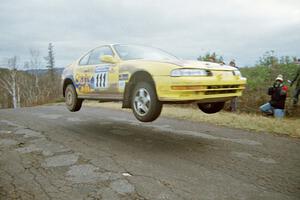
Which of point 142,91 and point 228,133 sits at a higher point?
point 142,91

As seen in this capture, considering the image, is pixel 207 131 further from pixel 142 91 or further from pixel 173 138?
pixel 142 91

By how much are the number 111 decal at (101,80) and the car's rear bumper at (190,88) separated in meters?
1.30

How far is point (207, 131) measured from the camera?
5586 millimetres

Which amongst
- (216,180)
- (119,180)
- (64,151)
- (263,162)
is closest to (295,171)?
(263,162)

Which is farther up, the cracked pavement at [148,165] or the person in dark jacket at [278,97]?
the person in dark jacket at [278,97]

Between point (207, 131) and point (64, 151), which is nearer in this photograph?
point (64, 151)

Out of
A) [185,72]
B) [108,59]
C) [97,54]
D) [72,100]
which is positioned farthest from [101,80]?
[185,72]

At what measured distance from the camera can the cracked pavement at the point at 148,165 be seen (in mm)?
2559

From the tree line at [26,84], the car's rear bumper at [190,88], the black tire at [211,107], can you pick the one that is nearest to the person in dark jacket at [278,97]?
the black tire at [211,107]

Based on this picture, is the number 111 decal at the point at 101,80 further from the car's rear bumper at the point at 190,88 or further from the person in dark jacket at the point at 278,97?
the person in dark jacket at the point at 278,97

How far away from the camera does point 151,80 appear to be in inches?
152

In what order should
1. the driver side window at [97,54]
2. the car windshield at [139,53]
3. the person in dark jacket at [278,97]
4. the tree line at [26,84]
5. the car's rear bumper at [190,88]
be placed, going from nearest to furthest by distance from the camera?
1. the car's rear bumper at [190,88]
2. the car windshield at [139,53]
3. the driver side window at [97,54]
4. the person in dark jacket at [278,97]
5. the tree line at [26,84]

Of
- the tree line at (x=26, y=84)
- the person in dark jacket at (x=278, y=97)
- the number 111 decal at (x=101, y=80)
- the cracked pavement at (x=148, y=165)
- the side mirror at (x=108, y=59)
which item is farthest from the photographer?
the tree line at (x=26, y=84)

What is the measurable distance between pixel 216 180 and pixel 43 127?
15.0ft
